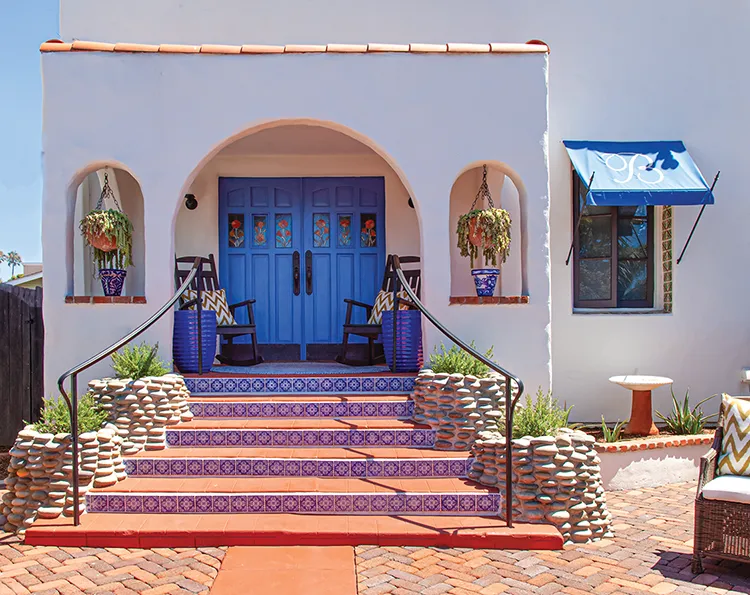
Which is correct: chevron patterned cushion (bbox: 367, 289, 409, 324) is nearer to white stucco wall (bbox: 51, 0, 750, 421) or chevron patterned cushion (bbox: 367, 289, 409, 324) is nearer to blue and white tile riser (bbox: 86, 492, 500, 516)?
white stucco wall (bbox: 51, 0, 750, 421)

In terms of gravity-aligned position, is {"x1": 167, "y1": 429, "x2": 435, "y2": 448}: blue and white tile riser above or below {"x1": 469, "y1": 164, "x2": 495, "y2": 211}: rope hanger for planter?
below

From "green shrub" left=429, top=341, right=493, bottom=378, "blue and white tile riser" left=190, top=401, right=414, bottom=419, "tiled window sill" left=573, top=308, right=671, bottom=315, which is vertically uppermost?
"tiled window sill" left=573, top=308, right=671, bottom=315

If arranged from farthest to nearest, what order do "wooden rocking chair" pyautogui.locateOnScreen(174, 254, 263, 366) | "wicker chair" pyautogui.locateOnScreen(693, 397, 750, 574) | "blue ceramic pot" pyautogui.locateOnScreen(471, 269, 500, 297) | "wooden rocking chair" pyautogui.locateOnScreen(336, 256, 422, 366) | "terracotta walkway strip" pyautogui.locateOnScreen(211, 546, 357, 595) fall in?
"wooden rocking chair" pyautogui.locateOnScreen(336, 256, 422, 366), "wooden rocking chair" pyautogui.locateOnScreen(174, 254, 263, 366), "blue ceramic pot" pyautogui.locateOnScreen(471, 269, 500, 297), "wicker chair" pyautogui.locateOnScreen(693, 397, 750, 574), "terracotta walkway strip" pyautogui.locateOnScreen(211, 546, 357, 595)

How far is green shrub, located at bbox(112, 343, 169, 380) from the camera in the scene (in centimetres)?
524

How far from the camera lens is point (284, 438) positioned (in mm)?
5047

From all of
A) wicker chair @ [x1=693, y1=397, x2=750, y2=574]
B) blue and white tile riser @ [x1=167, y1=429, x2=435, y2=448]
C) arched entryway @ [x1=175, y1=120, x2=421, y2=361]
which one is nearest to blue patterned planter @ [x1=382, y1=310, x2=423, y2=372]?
blue and white tile riser @ [x1=167, y1=429, x2=435, y2=448]

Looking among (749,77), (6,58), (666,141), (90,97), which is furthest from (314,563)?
(6,58)

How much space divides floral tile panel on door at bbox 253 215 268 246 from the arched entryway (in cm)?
1

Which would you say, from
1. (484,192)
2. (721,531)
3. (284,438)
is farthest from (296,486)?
(484,192)

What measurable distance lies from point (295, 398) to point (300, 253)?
2583 millimetres

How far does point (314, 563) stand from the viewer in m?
3.81

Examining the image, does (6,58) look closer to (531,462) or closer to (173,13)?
(173,13)

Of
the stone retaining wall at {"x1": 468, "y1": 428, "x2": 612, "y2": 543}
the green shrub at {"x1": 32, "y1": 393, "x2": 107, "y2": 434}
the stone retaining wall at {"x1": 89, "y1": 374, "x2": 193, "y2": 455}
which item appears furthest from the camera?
the stone retaining wall at {"x1": 89, "y1": 374, "x2": 193, "y2": 455}

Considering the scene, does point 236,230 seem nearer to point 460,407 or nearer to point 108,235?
point 108,235
